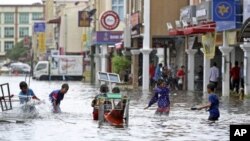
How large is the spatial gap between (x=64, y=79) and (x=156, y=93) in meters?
63.5

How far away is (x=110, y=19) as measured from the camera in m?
63.6

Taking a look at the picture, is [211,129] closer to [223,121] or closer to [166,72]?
[223,121]

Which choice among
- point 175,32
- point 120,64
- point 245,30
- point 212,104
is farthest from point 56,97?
point 120,64

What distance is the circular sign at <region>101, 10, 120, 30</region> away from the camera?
6319 centimetres

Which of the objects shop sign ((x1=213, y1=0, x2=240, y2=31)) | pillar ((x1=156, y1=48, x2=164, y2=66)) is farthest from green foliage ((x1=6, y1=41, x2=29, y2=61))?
shop sign ((x1=213, y1=0, x2=240, y2=31))

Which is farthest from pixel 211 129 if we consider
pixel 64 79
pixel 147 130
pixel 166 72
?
pixel 64 79

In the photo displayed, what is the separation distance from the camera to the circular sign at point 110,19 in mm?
63188

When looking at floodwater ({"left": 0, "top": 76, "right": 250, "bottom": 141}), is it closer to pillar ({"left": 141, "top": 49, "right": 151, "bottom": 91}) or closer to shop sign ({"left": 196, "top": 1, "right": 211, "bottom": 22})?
shop sign ({"left": 196, "top": 1, "right": 211, "bottom": 22})

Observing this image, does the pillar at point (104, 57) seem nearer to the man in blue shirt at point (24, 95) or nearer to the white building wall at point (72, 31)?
the white building wall at point (72, 31)

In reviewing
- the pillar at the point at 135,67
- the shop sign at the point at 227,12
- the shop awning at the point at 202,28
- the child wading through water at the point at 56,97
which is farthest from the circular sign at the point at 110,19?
the child wading through water at the point at 56,97

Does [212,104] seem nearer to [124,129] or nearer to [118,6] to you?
[124,129]

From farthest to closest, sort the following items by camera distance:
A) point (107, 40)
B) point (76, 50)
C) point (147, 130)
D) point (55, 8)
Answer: point (55, 8)
point (76, 50)
point (107, 40)
point (147, 130)

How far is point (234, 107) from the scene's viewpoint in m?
34.1

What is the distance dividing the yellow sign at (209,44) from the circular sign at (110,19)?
1587 centimetres
